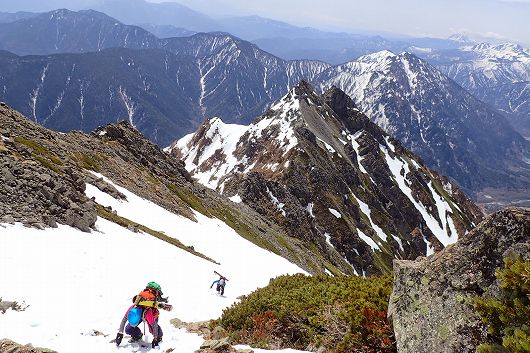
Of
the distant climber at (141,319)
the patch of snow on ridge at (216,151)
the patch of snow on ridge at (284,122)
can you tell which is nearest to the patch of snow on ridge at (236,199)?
the patch of snow on ridge at (284,122)

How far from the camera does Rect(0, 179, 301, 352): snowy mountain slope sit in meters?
14.5

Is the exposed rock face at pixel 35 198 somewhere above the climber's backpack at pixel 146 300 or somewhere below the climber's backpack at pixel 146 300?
above

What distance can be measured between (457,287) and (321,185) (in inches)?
4597

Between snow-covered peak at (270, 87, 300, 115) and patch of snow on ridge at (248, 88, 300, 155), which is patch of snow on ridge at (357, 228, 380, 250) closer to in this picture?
patch of snow on ridge at (248, 88, 300, 155)

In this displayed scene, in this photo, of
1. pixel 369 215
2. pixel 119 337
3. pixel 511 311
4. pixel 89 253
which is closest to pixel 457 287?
pixel 511 311

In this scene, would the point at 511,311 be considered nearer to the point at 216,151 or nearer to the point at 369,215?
the point at 369,215

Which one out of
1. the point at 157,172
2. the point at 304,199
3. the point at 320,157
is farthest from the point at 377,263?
the point at 157,172

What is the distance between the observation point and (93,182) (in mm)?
47500

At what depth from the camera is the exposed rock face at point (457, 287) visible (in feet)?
34.8

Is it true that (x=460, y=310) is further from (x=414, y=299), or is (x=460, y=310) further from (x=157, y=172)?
(x=157, y=172)

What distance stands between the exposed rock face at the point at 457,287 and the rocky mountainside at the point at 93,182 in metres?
21.3

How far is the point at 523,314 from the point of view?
8461 millimetres

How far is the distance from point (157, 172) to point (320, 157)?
7635 cm

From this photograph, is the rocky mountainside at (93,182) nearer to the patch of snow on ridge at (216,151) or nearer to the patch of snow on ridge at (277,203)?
the patch of snow on ridge at (277,203)
